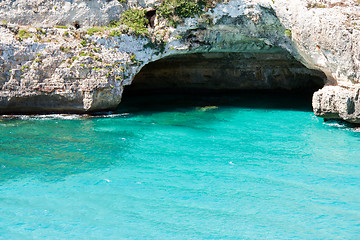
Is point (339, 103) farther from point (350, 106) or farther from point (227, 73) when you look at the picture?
point (227, 73)

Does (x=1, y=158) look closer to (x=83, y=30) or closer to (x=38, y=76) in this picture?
(x=38, y=76)

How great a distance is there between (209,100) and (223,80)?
4270mm

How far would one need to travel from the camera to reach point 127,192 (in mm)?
12359

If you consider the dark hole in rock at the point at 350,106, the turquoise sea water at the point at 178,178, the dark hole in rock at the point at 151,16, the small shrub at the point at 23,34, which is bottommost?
the turquoise sea water at the point at 178,178

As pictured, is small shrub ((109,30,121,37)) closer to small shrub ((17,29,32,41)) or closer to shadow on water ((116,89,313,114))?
small shrub ((17,29,32,41))

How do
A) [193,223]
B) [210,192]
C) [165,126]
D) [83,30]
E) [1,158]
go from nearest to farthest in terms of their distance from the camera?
1. [193,223]
2. [210,192]
3. [1,158]
4. [165,126]
5. [83,30]

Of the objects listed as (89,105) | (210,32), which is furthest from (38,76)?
(210,32)

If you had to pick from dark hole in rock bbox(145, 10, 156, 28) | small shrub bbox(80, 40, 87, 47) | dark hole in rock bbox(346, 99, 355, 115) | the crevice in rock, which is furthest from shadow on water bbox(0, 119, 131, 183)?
the crevice in rock

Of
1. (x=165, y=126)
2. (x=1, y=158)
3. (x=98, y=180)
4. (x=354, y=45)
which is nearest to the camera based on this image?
(x=98, y=180)

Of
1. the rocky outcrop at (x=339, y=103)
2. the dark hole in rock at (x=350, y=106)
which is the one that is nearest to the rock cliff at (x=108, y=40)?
the rocky outcrop at (x=339, y=103)

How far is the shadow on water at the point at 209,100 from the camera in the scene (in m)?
25.4

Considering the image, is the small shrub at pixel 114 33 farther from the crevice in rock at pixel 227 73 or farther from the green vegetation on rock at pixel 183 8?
the crevice in rock at pixel 227 73

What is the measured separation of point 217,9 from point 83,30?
24.0 ft

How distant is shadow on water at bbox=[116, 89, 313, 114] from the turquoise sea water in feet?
11.0
